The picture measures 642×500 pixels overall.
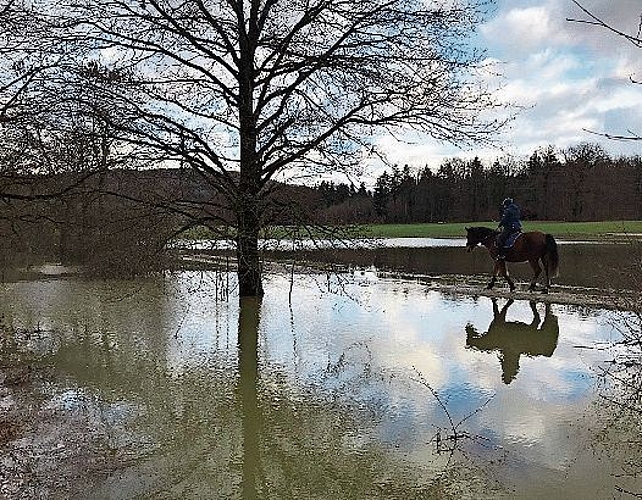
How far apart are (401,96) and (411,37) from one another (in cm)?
121

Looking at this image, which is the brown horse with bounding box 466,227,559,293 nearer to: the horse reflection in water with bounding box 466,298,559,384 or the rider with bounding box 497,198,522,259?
the rider with bounding box 497,198,522,259

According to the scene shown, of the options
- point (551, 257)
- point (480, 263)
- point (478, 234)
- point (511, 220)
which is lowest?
point (480, 263)

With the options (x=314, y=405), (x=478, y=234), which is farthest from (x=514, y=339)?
(x=478, y=234)

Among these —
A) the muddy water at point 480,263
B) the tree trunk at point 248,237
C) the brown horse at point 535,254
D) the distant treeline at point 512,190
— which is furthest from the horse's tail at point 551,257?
the distant treeline at point 512,190

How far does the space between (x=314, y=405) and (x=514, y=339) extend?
4550 millimetres

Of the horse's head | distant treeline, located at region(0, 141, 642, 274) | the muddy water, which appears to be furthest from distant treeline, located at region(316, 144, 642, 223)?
the horse's head

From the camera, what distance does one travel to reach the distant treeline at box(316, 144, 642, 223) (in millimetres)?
55438

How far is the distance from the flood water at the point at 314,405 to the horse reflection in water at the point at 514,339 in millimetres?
46

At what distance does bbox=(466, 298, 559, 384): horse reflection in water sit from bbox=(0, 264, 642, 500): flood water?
0.05m

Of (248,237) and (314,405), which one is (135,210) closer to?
(248,237)

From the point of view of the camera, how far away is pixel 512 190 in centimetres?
6544

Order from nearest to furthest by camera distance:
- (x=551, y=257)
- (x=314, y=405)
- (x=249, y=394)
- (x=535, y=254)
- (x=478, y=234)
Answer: (x=314, y=405) < (x=249, y=394) < (x=551, y=257) < (x=535, y=254) < (x=478, y=234)

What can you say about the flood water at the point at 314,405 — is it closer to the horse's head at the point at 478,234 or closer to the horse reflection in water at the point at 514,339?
the horse reflection in water at the point at 514,339

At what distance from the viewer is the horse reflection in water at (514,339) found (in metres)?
8.80
